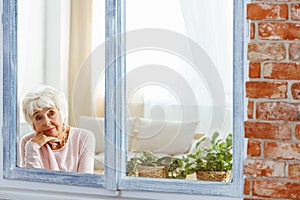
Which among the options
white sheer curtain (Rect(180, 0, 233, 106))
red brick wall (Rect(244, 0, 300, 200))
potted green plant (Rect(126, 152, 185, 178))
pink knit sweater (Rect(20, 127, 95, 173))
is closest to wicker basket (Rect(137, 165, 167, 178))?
potted green plant (Rect(126, 152, 185, 178))

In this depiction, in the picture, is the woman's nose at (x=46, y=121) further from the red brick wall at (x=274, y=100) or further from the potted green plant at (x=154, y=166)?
the red brick wall at (x=274, y=100)

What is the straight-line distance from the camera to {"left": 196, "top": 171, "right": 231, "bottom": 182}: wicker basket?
2.93 m

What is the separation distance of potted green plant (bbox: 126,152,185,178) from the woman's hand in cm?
42

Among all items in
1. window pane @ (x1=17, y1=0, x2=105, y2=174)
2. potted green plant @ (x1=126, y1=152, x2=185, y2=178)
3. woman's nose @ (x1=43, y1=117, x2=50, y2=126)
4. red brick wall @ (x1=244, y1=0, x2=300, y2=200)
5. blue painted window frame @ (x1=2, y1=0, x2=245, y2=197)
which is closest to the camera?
red brick wall @ (x1=244, y1=0, x2=300, y2=200)

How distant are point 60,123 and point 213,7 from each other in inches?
37.4

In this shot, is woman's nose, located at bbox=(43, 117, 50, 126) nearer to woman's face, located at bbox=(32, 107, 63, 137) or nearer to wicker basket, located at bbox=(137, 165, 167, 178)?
woman's face, located at bbox=(32, 107, 63, 137)

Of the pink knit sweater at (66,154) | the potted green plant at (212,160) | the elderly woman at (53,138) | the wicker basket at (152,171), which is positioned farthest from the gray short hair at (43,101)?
the potted green plant at (212,160)

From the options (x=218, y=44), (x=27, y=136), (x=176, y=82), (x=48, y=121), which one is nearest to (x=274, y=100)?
(x=218, y=44)

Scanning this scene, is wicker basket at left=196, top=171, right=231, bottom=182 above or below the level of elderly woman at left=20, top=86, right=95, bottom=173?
below

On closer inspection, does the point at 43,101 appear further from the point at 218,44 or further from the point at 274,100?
the point at 274,100

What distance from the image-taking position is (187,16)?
297cm

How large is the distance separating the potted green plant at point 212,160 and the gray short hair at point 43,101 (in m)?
0.67

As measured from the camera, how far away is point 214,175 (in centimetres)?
295

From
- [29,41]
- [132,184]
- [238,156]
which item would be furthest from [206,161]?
[29,41]
